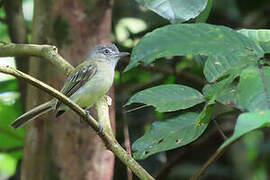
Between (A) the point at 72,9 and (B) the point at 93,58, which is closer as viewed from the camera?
(A) the point at 72,9

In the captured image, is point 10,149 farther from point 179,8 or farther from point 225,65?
point 225,65

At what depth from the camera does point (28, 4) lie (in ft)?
20.3

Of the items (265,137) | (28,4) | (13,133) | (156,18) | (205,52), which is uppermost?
(205,52)

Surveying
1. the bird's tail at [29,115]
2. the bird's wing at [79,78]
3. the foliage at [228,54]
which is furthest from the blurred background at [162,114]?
the foliage at [228,54]

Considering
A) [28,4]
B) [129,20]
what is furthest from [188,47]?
[28,4]

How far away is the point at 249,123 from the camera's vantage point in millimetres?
988

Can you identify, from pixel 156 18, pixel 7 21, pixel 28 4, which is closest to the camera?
pixel 7 21

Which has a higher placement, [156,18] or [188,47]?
[188,47]

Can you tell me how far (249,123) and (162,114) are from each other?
3.39 m

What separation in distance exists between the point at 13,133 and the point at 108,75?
4.14ft

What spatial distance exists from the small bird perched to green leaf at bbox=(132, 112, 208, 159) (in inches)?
43.8

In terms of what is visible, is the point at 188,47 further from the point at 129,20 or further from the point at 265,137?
the point at 265,137

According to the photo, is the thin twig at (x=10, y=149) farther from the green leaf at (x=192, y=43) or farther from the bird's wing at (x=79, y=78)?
the green leaf at (x=192, y=43)

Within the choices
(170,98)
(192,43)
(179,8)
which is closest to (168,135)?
(170,98)
